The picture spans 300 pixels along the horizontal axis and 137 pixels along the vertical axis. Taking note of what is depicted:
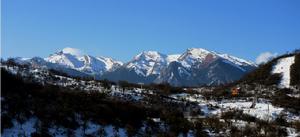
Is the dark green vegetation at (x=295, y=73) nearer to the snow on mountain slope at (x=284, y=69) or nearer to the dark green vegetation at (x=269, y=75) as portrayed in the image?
the dark green vegetation at (x=269, y=75)

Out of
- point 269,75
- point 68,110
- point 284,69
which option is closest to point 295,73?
point 269,75

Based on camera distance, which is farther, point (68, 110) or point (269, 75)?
point (269, 75)

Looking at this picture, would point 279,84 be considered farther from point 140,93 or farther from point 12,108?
point 12,108

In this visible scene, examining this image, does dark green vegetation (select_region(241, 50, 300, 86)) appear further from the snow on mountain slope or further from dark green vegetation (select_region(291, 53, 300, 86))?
the snow on mountain slope

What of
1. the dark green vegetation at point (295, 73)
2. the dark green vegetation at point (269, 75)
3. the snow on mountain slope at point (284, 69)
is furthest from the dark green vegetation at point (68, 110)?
the dark green vegetation at point (269, 75)

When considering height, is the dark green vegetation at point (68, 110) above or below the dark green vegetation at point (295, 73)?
below


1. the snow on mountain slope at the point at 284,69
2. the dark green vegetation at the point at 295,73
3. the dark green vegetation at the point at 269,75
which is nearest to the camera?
the dark green vegetation at the point at 295,73

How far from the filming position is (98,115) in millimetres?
30594

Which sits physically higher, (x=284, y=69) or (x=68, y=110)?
(x=284, y=69)

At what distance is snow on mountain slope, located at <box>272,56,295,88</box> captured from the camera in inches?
3034

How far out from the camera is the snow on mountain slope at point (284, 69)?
77.1m

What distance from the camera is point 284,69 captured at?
84188 mm

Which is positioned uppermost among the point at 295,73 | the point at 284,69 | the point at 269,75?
the point at 284,69

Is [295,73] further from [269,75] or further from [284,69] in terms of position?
[284,69]
